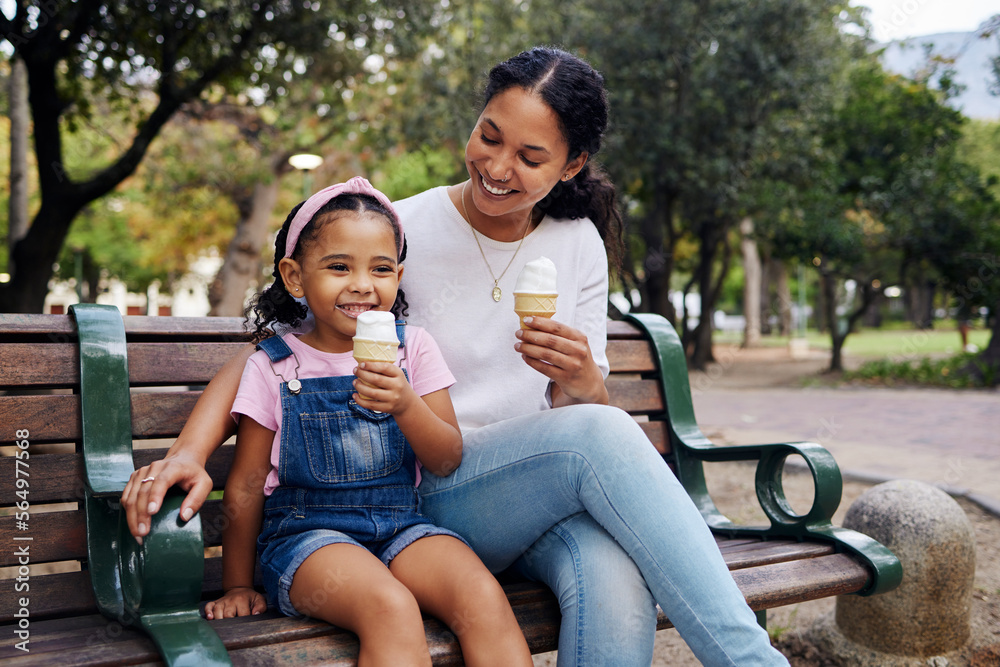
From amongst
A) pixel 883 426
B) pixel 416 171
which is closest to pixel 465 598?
pixel 883 426

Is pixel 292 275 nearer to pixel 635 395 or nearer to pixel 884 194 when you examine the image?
pixel 635 395

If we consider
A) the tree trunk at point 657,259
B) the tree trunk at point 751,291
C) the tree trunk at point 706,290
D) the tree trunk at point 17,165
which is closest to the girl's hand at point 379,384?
the tree trunk at point 17,165

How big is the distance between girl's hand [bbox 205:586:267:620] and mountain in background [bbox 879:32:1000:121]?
9.00 m

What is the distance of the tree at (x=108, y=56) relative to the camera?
258 inches

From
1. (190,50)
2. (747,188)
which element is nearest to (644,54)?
(747,188)

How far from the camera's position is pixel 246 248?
14.0 meters

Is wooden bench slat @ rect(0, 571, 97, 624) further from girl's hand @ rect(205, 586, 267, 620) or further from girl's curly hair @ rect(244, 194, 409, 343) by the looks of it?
girl's curly hair @ rect(244, 194, 409, 343)

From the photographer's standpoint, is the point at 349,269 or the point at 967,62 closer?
the point at 349,269

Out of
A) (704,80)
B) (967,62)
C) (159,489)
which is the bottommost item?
(159,489)

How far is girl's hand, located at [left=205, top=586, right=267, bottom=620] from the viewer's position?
189 cm

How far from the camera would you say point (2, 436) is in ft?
6.55

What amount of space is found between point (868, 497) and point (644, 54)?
1099 centimetres

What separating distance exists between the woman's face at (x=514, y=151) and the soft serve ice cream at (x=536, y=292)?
1.00ft

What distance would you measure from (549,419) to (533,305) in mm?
281
